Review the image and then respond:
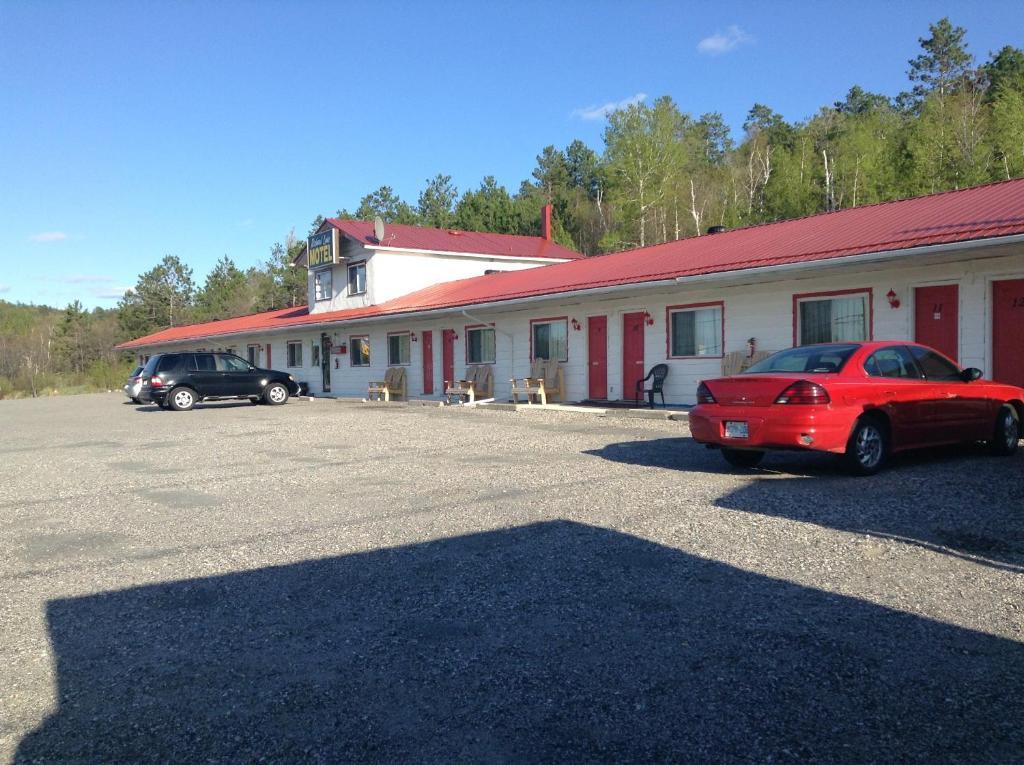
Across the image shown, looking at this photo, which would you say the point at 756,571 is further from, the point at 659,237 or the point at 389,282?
the point at 659,237

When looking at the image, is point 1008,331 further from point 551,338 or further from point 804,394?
point 551,338

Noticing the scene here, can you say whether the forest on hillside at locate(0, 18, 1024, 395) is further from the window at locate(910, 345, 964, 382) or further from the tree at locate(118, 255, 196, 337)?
the window at locate(910, 345, 964, 382)

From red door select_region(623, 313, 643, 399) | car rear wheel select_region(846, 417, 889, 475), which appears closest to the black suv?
red door select_region(623, 313, 643, 399)

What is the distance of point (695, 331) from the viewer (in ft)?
58.1

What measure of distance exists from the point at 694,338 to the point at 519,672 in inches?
581

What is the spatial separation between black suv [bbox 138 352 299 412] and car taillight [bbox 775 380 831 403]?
64.7 ft

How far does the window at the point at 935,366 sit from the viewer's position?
9023 millimetres

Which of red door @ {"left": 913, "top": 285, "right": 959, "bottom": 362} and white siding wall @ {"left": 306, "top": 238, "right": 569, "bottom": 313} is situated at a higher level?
white siding wall @ {"left": 306, "top": 238, "right": 569, "bottom": 313}

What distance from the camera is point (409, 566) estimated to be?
550 centimetres

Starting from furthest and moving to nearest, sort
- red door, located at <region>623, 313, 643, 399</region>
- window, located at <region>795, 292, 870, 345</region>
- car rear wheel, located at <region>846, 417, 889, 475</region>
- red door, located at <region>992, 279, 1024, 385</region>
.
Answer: red door, located at <region>623, 313, 643, 399</region>
window, located at <region>795, 292, 870, 345</region>
red door, located at <region>992, 279, 1024, 385</region>
car rear wheel, located at <region>846, 417, 889, 475</region>

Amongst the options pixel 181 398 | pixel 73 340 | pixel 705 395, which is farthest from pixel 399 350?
pixel 73 340

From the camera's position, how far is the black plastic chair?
17634 mm

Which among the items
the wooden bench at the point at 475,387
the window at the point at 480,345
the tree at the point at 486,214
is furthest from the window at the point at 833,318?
the tree at the point at 486,214

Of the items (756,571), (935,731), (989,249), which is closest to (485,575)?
(756,571)
